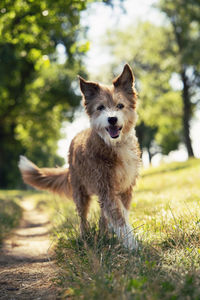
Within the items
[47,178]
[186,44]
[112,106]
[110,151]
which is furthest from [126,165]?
[186,44]

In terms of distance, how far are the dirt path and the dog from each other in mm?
785

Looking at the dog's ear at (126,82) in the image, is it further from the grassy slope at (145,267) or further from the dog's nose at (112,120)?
the grassy slope at (145,267)

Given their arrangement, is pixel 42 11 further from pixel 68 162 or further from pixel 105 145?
pixel 105 145

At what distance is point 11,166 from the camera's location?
3114 cm

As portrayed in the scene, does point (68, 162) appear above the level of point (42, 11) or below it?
below

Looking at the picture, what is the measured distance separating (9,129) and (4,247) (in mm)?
22378

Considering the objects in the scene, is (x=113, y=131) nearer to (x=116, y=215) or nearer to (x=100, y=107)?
(x=100, y=107)

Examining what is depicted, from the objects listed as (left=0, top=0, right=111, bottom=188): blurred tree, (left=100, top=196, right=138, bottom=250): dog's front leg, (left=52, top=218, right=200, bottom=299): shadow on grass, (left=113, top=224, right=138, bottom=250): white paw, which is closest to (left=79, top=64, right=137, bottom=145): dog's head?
(left=100, top=196, right=138, bottom=250): dog's front leg

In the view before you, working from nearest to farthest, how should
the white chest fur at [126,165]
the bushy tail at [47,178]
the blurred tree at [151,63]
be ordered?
1. the white chest fur at [126,165]
2. the bushy tail at [47,178]
3. the blurred tree at [151,63]

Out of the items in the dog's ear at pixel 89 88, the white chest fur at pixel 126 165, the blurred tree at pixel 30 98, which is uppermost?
the blurred tree at pixel 30 98

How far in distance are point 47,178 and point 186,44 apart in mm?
16328

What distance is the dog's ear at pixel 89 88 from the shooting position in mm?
5016

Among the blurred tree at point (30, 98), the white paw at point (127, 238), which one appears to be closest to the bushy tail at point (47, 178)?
the white paw at point (127, 238)

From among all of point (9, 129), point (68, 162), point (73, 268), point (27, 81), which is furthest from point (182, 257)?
point (9, 129)
